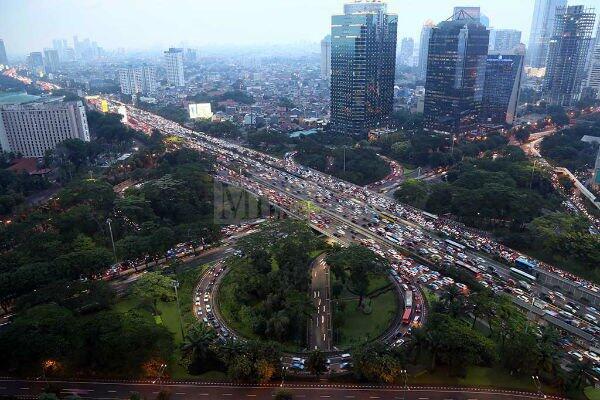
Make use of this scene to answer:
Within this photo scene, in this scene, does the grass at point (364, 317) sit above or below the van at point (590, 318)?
below

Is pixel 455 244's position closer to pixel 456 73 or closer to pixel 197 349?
pixel 197 349

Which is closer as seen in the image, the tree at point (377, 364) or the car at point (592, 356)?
the tree at point (377, 364)

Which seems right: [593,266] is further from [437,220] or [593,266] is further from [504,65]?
[504,65]

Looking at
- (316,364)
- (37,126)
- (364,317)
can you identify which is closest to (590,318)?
(364,317)

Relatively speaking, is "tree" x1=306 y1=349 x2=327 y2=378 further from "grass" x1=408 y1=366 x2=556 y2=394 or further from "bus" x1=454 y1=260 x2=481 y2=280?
"bus" x1=454 y1=260 x2=481 y2=280

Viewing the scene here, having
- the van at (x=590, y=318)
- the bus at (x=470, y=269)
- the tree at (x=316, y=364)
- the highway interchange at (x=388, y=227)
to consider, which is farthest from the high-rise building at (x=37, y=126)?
the van at (x=590, y=318)

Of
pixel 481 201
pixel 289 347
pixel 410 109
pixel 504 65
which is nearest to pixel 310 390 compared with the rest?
pixel 289 347

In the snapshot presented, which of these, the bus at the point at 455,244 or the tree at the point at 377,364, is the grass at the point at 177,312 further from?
the bus at the point at 455,244
